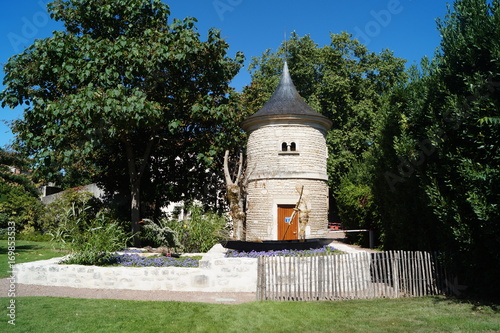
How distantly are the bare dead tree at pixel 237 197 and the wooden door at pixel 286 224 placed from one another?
70.3 inches

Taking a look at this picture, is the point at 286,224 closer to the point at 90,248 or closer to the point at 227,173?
the point at 227,173

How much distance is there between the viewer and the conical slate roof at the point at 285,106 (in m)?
17.8

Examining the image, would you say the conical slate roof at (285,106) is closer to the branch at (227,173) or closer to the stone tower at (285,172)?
the stone tower at (285,172)

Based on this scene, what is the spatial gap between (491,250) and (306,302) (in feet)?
13.4

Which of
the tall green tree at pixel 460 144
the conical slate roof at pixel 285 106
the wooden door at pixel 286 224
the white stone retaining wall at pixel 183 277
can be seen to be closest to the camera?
the tall green tree at pixel 460 144

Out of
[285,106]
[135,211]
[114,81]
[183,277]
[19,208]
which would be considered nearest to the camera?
[183,277]

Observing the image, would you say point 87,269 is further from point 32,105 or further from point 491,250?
point 491,250

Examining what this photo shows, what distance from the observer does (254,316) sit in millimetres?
7352

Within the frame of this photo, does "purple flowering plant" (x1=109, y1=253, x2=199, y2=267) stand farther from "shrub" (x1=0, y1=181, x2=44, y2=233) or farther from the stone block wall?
"shrub" (x1=0, y1=181, x2=44, y2=233)

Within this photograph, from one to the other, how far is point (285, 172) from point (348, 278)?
8799 mm

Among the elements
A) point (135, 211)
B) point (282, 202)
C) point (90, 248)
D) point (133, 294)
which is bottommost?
point (133, 294)

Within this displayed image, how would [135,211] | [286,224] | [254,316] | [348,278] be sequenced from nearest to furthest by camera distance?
[254,316]
[348,278]
[135,211]
[286,224]

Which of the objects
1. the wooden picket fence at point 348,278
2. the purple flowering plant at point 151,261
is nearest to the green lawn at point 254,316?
the wooden picket fence at point 348,278

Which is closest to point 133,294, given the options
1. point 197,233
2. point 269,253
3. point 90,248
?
point 90,248
